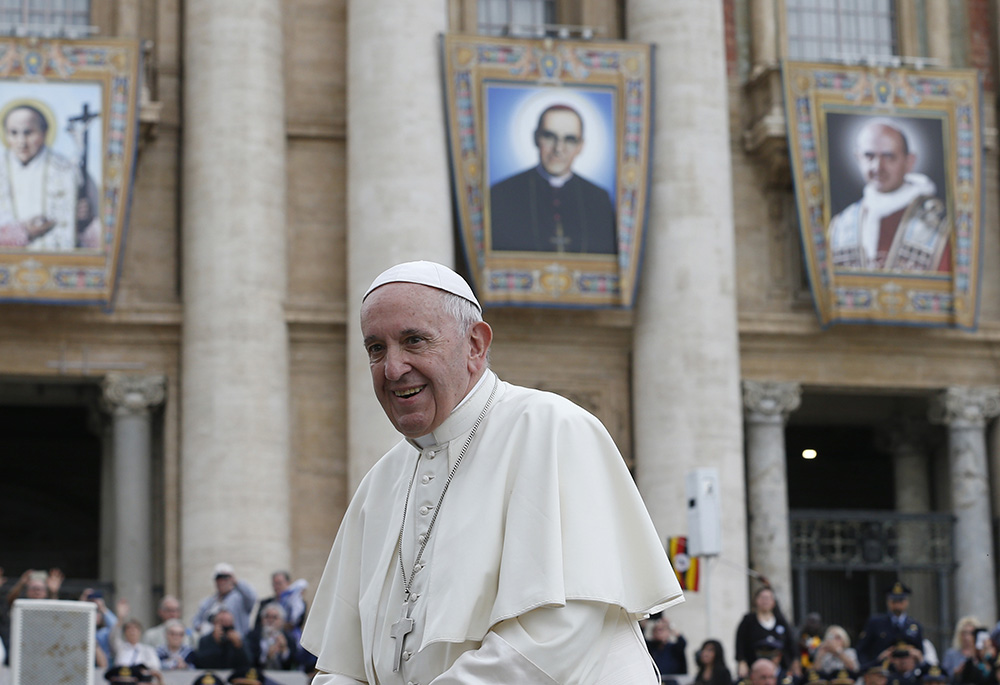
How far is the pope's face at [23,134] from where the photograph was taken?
68.7 ft

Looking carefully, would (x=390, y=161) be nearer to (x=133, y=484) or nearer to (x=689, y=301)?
(x=689, y=301)

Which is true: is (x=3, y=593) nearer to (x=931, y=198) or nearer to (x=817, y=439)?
(x=931, y=198)

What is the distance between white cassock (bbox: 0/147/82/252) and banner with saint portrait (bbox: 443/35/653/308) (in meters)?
4.43

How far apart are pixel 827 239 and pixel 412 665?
19.6 metres

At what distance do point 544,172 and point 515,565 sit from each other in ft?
61.4

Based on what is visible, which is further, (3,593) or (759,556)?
(759,556)

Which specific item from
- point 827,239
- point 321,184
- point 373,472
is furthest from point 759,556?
point 373,472

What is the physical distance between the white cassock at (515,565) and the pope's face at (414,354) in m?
0.06

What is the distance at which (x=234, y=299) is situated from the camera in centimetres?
2170

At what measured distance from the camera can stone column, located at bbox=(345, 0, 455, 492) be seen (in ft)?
71.1

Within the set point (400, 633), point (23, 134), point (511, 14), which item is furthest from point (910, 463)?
point (400, 633)

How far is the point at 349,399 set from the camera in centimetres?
2194

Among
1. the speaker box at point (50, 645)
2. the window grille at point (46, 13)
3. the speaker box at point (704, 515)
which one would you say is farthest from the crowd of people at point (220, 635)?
the window grille at point (46, 13)

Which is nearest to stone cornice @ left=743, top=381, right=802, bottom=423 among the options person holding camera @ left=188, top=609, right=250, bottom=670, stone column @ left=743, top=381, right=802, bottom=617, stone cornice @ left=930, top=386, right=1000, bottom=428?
stone column @ left=743, top=381, right=802, bottom=617
